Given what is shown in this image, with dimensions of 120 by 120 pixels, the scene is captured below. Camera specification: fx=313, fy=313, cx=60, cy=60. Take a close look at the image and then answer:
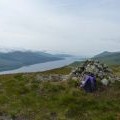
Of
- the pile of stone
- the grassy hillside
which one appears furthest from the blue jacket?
the pile of stone

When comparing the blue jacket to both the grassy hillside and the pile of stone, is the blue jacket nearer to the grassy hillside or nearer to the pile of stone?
the grassy hillside

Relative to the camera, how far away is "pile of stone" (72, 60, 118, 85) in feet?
108

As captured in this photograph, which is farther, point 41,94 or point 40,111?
point 41,94

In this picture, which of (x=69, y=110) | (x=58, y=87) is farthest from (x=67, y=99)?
(x=58, y=87)

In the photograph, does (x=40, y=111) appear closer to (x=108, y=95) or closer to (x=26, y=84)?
(x=108, y=95)

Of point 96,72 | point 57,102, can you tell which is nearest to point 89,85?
point 96,72

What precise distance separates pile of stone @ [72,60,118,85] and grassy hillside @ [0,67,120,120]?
109 cm

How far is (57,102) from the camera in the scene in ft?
85.2

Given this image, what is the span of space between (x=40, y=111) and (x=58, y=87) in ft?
22.7

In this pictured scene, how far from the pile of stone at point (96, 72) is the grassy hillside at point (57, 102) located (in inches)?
Answer: 42.7

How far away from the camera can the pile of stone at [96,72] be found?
108ft

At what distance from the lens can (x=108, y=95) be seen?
28062 millimetres

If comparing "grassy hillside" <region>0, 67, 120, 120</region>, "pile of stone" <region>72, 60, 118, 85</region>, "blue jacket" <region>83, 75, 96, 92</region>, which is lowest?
"grassy hillside" <region>0, 67, 120, 120</region>

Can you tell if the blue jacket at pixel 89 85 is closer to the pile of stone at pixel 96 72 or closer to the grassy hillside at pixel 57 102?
the grassy hillside at pixel 57 102
